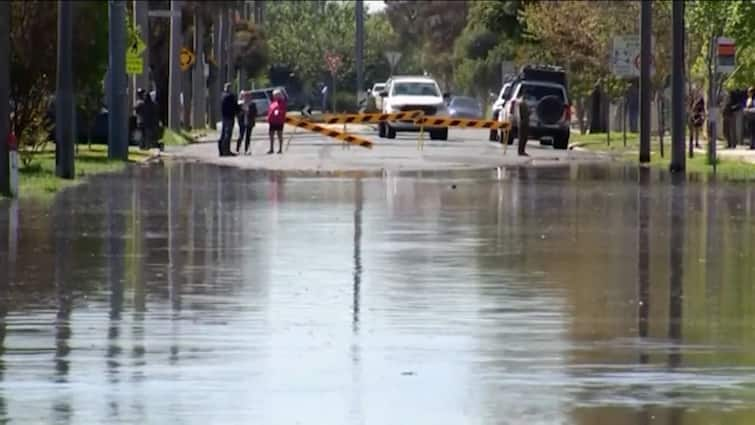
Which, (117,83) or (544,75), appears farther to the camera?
(544,75)

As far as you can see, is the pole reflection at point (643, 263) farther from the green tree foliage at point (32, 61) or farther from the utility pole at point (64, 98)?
the green tree foliage at point (32, 61)

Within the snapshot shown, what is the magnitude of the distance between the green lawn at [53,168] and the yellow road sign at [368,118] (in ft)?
20.2

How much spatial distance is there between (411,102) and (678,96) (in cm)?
2850

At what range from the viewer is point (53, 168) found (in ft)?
136

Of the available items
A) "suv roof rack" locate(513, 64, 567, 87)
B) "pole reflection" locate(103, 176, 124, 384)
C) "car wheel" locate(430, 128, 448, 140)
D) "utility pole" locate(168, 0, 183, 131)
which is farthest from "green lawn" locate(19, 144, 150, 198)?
"car wheel" locate(430, 128, 448, 140)

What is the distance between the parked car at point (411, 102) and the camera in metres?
69.2

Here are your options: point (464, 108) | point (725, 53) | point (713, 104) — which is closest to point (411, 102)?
point (713, 104)

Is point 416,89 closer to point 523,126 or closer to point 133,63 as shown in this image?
point 523,126

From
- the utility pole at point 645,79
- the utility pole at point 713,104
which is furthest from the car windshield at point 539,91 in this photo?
the utility pole at point 713,104

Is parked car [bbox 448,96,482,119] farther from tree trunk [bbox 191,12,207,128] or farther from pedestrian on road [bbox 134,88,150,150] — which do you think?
pedestrian on road [bbox 134,88,150,150]

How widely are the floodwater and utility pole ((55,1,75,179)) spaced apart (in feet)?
23.7

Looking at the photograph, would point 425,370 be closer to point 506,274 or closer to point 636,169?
point 506,274

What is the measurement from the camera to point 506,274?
65.3 ft

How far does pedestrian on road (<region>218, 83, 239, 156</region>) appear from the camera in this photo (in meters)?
52.4
